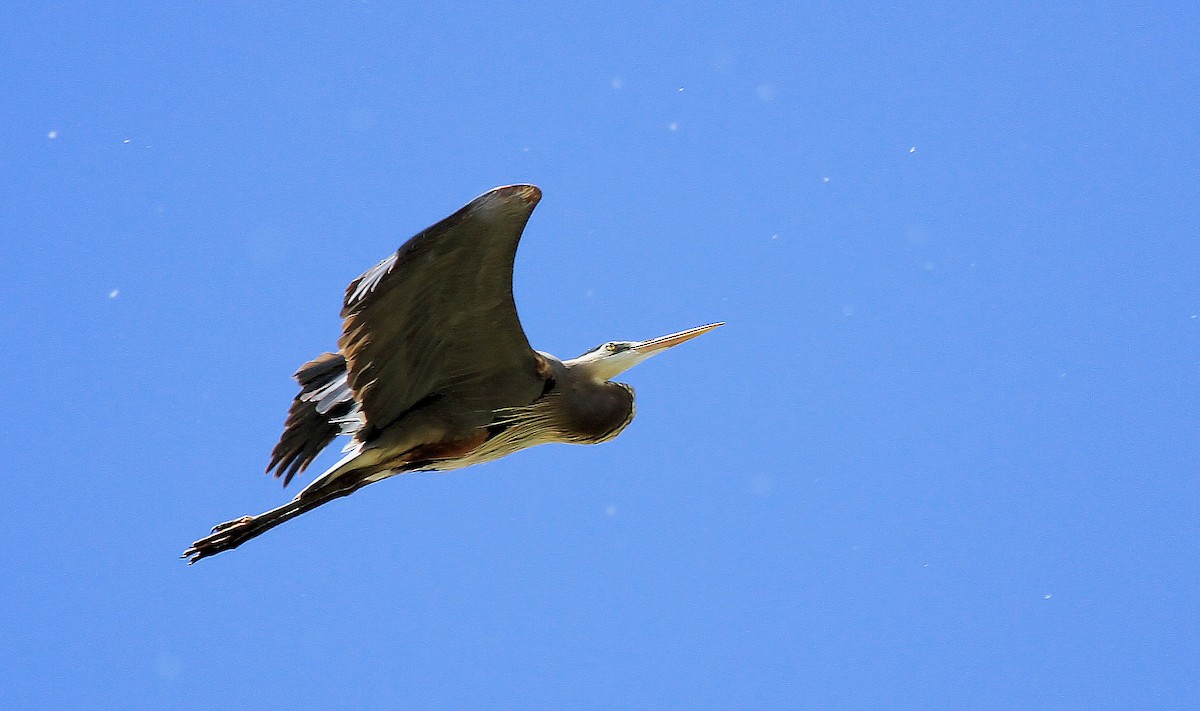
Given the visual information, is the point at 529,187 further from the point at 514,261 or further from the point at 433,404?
the point at 433,404

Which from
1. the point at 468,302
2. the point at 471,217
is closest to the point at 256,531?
the point at 468,302

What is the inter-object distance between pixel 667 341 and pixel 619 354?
0.72 feet

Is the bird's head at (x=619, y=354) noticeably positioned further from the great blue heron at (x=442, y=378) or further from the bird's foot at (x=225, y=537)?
the bird's foot at (x=225, y=537)

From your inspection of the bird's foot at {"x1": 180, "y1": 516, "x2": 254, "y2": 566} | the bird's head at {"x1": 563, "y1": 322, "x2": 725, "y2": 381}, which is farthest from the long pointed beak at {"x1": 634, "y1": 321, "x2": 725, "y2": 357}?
the bird's foot at {"x1": 180, "y1": 516, "x2": 254, "y2": 566}

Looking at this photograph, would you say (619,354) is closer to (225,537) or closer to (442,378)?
(442,378)

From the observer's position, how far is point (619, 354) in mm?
5977

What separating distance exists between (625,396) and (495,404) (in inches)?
22.9

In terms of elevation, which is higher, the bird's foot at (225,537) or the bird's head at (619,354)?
the bird's head at (619,354)

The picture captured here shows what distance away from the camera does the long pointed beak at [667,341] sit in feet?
19.8

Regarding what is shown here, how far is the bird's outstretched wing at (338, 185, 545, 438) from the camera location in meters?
4.89

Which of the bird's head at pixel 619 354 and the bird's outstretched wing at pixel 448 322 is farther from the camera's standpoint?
the bird's head at pixel 619 354

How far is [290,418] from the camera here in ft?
20.0

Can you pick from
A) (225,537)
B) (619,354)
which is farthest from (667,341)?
(225,537)

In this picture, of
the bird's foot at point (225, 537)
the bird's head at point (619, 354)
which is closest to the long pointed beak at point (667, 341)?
the bird's head at point (619, 354)
